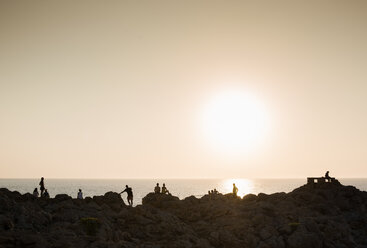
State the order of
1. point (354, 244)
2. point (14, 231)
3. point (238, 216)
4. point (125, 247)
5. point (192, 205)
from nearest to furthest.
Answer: point (14, 231), point (125, 247), point (354, 244), point (238, 216), point (192, 205)

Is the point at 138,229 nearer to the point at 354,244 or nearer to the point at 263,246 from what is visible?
the point at 263,246

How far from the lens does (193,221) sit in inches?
1898

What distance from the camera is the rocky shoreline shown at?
36.0 meters

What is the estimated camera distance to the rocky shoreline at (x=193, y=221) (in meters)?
36.0

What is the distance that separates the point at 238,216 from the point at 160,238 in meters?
11.0

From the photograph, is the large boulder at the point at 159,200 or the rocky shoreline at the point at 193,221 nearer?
the rocky shoreline at the point at 193,221

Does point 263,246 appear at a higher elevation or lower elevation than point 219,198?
lower

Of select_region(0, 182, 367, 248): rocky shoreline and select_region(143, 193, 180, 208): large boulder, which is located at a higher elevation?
select_region(143, 193, 180, 208): large boulder

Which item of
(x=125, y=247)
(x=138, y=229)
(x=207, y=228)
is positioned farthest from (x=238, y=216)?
(x=125, y=247)

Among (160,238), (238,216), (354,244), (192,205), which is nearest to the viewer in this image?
(160,238)

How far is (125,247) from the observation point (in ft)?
115

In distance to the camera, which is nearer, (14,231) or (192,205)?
(14,231)

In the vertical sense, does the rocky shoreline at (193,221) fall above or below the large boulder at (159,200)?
below

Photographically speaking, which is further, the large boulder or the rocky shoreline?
the large boulder
